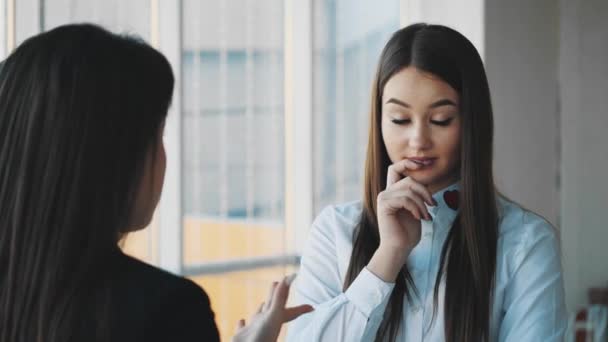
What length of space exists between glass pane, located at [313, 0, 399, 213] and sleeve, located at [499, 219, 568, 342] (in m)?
2.50

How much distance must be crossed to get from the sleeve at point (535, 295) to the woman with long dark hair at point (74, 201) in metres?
0.75

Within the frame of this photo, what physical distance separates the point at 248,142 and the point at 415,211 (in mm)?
2291

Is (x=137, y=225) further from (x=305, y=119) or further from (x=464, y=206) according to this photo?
(x=305, y=119)

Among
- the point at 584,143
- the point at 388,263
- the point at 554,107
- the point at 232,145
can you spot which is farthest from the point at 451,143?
the point at 584,143

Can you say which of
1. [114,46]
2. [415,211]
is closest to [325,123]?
[415,211]

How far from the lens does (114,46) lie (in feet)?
3.01

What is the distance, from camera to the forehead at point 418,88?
5.04 ft

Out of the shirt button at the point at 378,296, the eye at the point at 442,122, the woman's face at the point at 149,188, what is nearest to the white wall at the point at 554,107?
the eye at the point at 442,122

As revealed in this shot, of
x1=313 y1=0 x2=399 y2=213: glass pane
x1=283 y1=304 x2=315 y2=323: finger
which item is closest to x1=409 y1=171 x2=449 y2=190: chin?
x1=283 y1=304 x2=315 y2=323: finger

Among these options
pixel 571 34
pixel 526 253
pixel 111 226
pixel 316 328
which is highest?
pixel 571 34

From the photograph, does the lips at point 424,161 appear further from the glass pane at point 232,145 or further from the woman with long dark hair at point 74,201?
the glass pane at point 232,145

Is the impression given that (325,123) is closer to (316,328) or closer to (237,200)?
(237,200)

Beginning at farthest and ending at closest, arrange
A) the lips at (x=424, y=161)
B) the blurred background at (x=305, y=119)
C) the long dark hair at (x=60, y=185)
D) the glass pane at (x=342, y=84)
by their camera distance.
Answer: the glass pane at (x=342, y=84) < the blurred background at (x=305, y=119) < the lips at (x=424, y=161) < the long dark hair at (x=60, y=185)

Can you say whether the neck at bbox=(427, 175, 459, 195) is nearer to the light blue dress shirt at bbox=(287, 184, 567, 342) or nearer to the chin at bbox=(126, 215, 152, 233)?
the light blue dress shirt at bbox=(287, 184, 567, 342)
